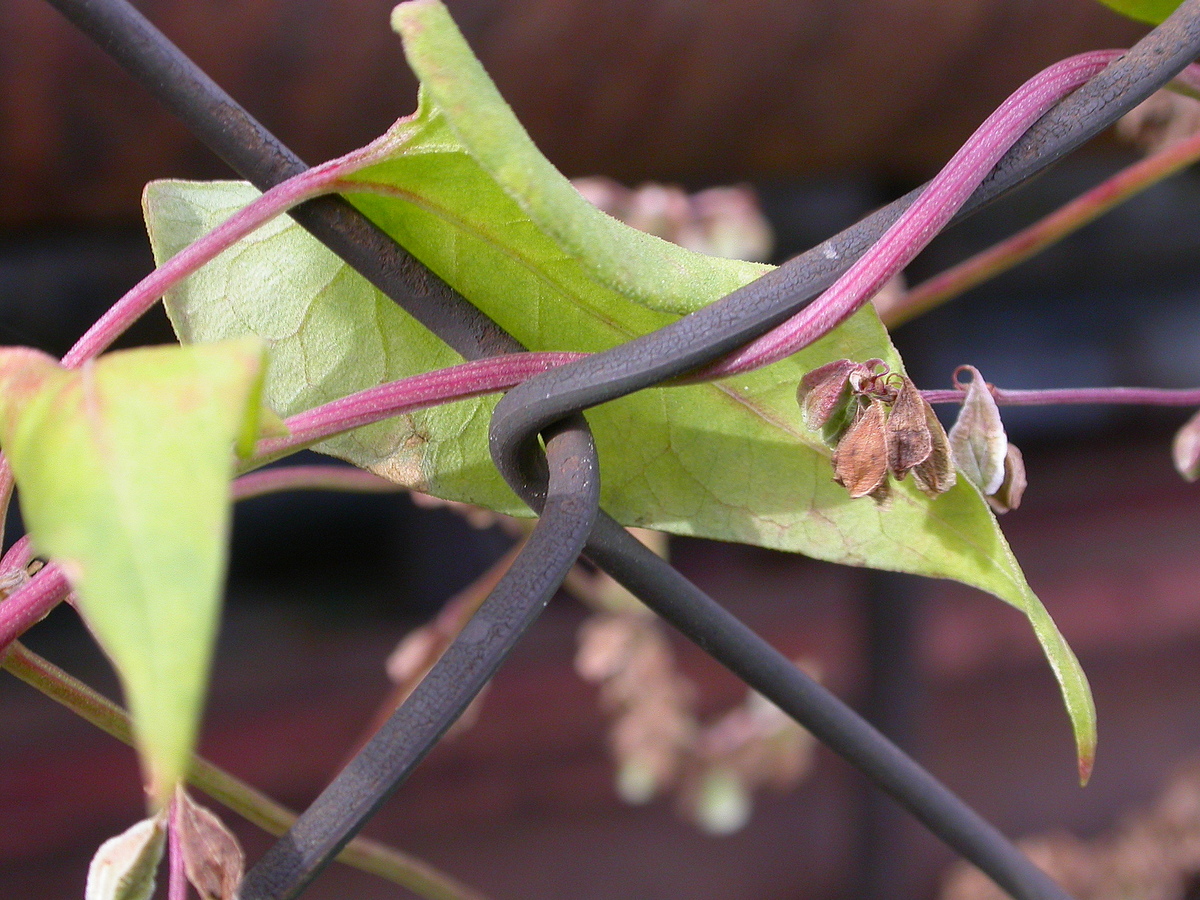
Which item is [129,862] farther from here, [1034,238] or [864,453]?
[1034,238]

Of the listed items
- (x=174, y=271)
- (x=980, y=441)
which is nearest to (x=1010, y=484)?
(x=980, y=441)

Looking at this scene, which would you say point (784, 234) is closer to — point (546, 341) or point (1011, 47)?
point (1011, 47)

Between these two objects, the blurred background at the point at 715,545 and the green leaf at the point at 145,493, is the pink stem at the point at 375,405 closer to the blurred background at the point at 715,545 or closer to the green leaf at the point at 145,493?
the green leaf at the point at 145,493

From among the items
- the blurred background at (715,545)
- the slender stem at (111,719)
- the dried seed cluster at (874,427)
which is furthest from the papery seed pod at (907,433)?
the blurred background at (715,545)

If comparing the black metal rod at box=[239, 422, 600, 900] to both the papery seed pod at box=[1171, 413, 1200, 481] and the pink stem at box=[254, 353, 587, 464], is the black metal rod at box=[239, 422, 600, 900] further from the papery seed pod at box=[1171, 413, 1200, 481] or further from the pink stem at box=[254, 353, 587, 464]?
the papery seed pod at box=[1171, 413, 1200, 481]

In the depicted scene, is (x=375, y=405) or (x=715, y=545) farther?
(x=715, y=545)

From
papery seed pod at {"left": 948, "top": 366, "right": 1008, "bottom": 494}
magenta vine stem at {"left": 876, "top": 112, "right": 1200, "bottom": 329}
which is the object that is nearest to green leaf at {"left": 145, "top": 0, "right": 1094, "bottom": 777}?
papery seed pod at {"left": 948, "top": 366, "right": 1008, "bottom": 494}

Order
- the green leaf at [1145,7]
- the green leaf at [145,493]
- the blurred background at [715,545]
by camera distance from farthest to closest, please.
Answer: the blurred background at [715,545] < the green leaf at [1145,7] < the green leaf at [145,493]

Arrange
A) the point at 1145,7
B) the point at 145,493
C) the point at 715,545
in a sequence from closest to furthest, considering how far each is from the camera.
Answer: the point at 145,493 → the point at 1145,7 → the point at 715,545
